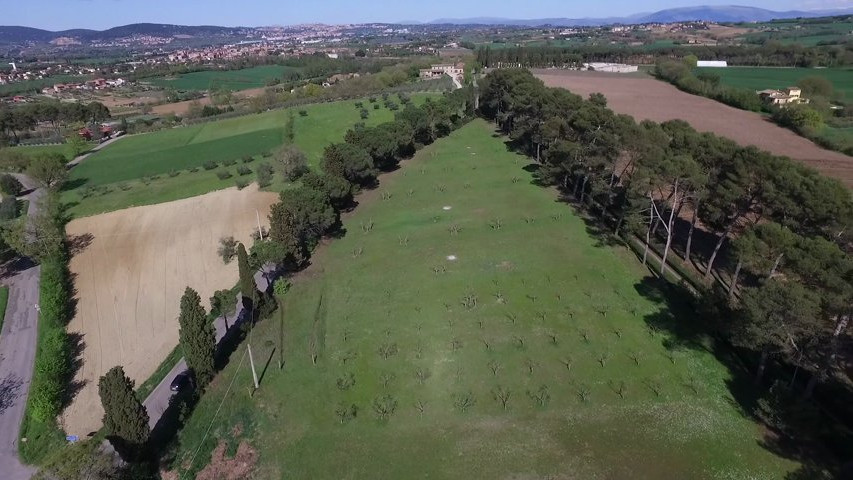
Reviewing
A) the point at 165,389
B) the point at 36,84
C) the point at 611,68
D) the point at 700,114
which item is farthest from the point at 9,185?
the point at 36,84

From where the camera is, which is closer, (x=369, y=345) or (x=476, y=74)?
(x=369, y=345)

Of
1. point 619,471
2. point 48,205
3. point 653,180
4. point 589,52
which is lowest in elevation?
point 619,471

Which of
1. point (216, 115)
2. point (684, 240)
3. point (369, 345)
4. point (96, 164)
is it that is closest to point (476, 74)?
point (216, 115)

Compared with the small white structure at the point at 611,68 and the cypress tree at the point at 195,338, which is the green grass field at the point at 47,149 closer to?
the cypress tree at the point at 195,338

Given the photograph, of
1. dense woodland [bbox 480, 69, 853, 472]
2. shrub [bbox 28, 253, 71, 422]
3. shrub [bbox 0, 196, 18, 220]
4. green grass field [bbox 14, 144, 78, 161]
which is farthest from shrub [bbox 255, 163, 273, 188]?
green grass field [bbox 14, 144, 78, 161]

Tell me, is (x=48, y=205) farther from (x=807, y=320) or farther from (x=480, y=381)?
(x=807, y=320)

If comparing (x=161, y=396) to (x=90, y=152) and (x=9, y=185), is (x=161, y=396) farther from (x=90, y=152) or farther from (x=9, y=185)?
(x=90, y=152)
